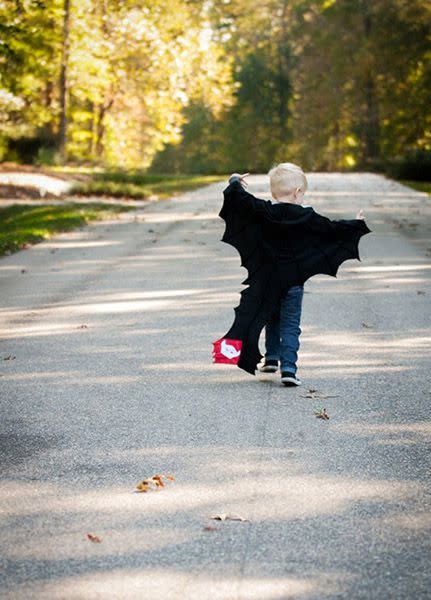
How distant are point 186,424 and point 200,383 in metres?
0.99

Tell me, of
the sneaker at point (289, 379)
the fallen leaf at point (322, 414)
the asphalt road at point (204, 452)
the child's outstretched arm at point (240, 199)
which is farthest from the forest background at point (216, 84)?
the fallen leaf at point (322, 414)

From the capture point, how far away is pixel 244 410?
577 cm

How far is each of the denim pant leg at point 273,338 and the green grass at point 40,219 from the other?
7.99 m

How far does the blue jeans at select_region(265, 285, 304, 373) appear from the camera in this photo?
644 centimetres

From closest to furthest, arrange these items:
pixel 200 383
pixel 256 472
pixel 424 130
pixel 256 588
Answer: pixel 256 588, pixel 256 472, pixel 200 383, pixel 424 130

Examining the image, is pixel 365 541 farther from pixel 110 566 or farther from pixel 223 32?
pixel 223 32

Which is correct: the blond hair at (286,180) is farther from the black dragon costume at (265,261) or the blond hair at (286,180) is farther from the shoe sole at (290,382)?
the shoe sole at (290,382)

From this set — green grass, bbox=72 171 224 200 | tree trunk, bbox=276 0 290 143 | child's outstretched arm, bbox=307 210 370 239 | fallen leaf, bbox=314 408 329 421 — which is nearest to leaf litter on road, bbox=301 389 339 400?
fallen leaf, bbox=314 408 329 421

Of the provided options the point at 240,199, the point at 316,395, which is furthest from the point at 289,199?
the point at 316,395

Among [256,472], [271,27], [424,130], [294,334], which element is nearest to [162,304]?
[294,334]

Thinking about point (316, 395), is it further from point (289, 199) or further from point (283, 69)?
point (283, 69)

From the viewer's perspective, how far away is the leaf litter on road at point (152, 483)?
14.4 feet

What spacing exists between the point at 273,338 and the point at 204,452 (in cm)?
199

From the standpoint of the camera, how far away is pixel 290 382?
20.8 ft
